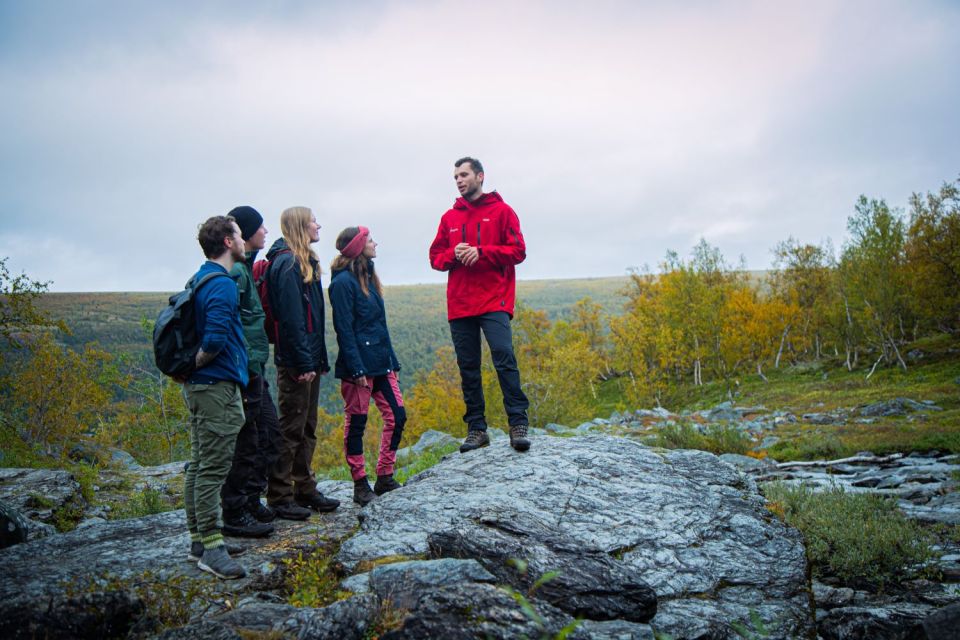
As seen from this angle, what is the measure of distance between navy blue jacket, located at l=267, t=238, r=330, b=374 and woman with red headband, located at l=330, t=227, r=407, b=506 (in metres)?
0.41

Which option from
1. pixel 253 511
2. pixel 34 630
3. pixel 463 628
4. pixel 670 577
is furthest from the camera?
pixel 253 511

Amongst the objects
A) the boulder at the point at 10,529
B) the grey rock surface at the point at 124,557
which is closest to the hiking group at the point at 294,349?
the grey rock surface at the point at 124,557

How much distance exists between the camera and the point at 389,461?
6363 millimetres

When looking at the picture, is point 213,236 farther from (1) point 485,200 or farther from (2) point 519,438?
(2) point 519,438

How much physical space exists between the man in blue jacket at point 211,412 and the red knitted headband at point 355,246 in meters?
1.91

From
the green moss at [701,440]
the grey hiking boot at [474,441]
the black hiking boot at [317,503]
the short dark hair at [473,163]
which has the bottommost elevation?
the green moss at [701,440]

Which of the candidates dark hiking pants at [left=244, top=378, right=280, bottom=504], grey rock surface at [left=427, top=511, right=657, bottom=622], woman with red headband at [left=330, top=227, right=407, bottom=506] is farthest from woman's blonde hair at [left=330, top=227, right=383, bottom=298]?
grey rock surface at [left=427, top=511, right=657, bottom=622]

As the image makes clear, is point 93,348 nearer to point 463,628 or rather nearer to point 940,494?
point 463,628

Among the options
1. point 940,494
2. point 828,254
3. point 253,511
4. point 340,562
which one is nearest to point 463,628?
point 340,562

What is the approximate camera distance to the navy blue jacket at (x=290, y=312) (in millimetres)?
5410

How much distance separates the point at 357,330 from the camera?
239 inches

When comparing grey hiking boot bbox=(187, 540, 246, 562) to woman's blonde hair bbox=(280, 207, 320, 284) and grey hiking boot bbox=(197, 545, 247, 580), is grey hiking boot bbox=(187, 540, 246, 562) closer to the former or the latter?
grey hiking boot bbox=(197, 545, 247, 580)

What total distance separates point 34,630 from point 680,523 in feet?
15.4

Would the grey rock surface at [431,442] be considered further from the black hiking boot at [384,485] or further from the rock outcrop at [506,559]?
the rock outcrop at [506,559]
